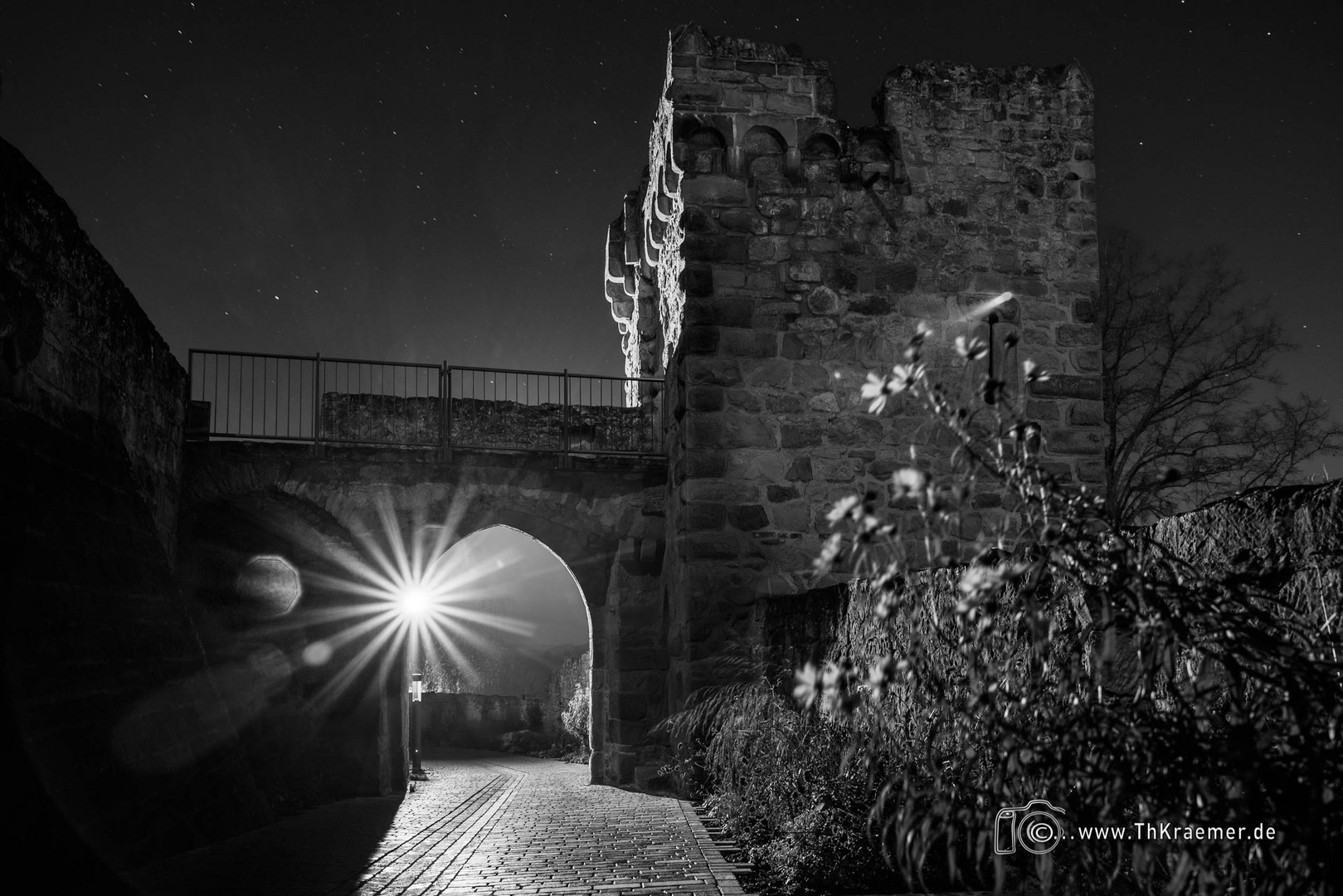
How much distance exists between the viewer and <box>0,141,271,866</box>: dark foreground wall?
16.7 feet

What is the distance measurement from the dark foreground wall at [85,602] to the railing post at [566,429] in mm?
4264

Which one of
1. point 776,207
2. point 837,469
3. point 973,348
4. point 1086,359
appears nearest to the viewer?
point 973,348

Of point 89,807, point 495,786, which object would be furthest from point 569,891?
point 495,786

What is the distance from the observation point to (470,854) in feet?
21.8

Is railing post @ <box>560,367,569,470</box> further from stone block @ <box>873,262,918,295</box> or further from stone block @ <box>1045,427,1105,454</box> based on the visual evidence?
stone block @ <box>1045,427,1105,454</box>

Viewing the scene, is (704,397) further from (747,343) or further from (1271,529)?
(1271,529)

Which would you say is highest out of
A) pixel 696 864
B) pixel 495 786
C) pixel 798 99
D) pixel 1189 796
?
pixel 798 99

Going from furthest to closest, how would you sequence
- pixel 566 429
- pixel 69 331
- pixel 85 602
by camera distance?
pixel 566 429 < pixel 69 331 < pixel 85 602

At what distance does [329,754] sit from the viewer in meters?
11.5

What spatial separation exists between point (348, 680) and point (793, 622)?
6.06 m

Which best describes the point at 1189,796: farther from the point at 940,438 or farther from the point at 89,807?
the point at 940,438

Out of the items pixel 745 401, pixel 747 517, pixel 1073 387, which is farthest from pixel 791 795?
pixel 1073 387

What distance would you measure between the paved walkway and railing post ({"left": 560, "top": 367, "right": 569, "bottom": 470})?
3236 mm

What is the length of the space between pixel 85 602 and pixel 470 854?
2.59 metres
